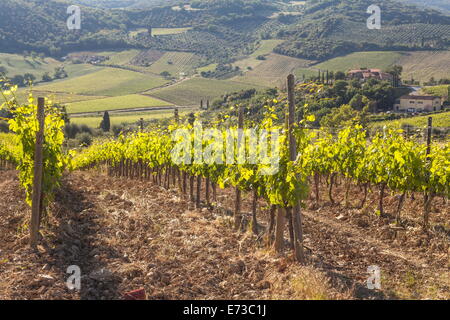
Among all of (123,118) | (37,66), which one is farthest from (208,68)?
(123,118)

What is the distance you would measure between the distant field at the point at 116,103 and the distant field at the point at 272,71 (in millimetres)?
28417

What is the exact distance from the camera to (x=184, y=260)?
7875 mm

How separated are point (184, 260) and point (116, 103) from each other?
89.6 meters

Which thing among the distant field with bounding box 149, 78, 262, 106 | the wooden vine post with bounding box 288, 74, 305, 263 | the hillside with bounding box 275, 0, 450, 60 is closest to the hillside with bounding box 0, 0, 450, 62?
the hillside with bounding box 275, 0, 450, 60

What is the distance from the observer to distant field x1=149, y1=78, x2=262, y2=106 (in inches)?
4008

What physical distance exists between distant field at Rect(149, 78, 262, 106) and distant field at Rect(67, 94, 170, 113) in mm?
4402

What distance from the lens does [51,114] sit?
31.1 feet

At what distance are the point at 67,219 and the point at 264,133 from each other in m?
4.76

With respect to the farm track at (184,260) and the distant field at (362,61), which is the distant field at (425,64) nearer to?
the distant field at (362,61)

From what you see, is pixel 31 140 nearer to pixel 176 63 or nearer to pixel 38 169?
pixel 38 169

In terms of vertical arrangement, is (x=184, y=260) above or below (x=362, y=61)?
below

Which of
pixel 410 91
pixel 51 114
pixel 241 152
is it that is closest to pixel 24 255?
pixel 51 114

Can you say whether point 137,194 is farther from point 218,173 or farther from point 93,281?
point 93,281

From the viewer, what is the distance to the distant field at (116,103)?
87250mm
